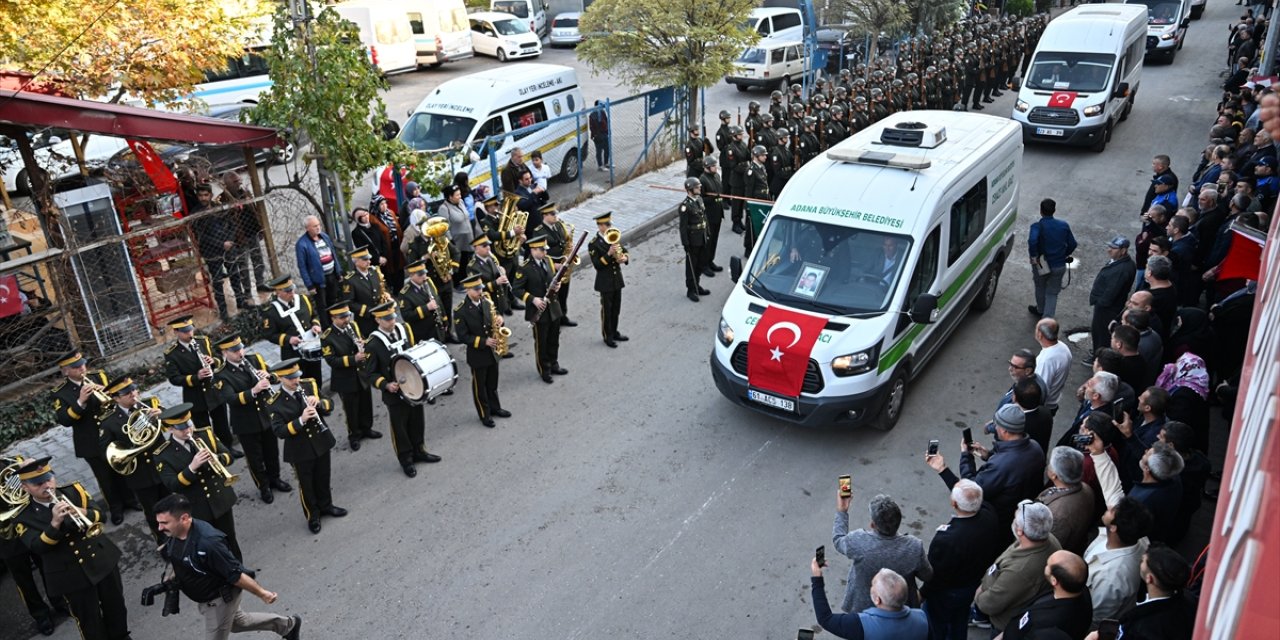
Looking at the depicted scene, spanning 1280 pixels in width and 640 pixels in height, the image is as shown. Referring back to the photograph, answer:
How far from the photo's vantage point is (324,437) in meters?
7.24

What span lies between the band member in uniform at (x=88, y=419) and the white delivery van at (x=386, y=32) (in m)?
20.5

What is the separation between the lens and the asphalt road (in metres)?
6.46

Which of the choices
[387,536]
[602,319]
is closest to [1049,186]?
[602,319]

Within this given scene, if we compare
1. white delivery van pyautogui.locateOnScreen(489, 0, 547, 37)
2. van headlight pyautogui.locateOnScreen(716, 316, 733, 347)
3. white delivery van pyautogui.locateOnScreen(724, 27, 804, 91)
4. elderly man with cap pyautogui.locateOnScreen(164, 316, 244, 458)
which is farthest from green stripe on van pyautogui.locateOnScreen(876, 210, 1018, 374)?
white delivery van pyautogui.locateOnScreen(489, 0, 547, 37)

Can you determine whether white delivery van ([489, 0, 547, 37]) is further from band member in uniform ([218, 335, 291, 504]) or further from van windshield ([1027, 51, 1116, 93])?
band member in uniform ([218, 335, 291, 504])

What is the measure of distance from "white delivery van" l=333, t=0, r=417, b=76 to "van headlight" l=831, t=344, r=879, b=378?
2193 centimetres

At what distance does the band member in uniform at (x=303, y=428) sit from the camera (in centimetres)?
712

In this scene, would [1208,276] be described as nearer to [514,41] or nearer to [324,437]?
[324,437]

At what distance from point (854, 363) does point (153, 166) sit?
26.0 ft

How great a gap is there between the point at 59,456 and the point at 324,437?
3214mm

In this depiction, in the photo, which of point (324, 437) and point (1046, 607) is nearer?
point (1046, 607)

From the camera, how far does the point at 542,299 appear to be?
30.6ft

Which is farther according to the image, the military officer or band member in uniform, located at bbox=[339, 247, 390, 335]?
the military officer

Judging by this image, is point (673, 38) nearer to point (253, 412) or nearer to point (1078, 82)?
point (1078, 82)
